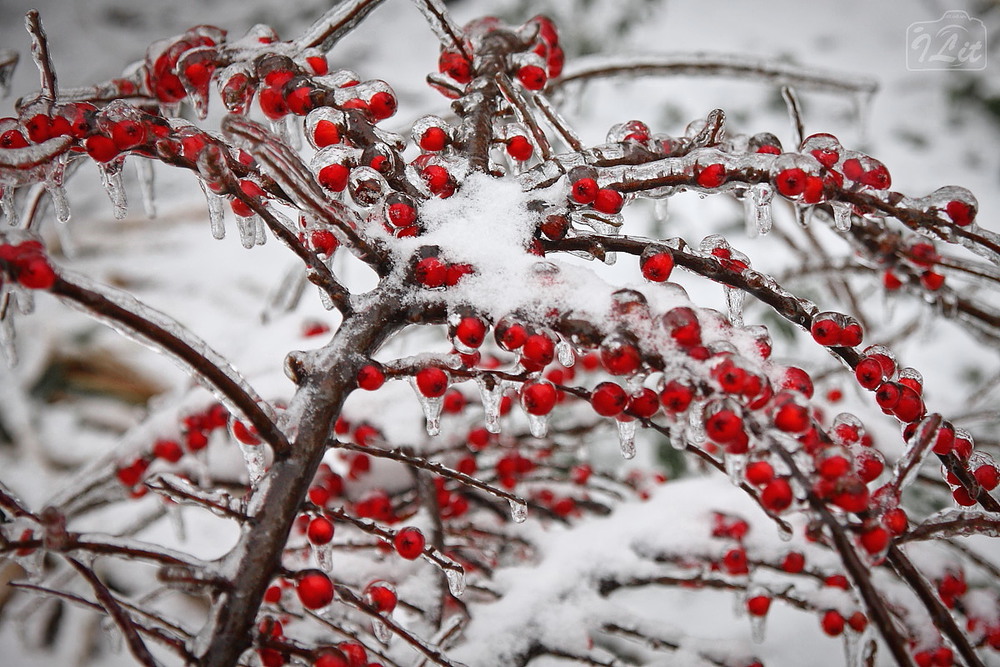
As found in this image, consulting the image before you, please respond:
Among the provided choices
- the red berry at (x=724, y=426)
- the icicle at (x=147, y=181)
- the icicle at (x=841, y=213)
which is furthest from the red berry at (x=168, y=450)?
the icicle at (x=841, y=213)

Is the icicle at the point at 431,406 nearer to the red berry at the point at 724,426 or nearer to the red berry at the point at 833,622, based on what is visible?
the red berry at the point at 724,426

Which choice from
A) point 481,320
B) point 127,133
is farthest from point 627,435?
point 127,133

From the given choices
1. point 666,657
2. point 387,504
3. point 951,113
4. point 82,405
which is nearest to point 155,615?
point 387,504

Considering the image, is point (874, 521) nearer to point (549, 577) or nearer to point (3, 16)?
point (549, 577)

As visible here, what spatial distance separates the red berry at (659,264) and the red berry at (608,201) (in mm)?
70

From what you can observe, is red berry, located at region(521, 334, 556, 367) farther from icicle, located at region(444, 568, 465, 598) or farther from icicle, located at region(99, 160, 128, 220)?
icicle, located at region(99, 160, 128, 220)

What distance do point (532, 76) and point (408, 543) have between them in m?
0.58

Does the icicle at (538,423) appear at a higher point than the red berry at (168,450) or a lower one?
lower

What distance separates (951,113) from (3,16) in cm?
437

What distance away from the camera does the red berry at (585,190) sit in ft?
1.89

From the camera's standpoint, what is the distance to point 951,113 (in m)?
2.72

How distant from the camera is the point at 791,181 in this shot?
555 mm

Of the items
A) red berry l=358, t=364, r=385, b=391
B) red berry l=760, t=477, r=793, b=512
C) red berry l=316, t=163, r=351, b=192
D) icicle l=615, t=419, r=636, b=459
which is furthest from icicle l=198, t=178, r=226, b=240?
red berry l=760, t=477, r=793, b=512

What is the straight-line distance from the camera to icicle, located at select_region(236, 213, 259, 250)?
635mm
